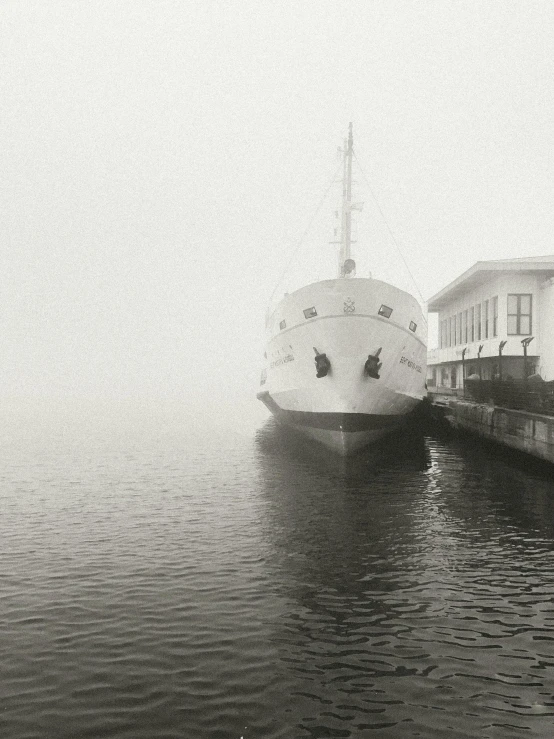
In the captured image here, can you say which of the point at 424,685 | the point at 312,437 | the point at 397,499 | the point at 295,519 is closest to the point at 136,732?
the point at 424,685

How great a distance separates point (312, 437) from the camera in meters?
27.2

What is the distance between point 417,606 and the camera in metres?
9.05

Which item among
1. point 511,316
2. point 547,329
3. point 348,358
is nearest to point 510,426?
point 348,358

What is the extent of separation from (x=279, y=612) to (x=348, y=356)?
15.2 m

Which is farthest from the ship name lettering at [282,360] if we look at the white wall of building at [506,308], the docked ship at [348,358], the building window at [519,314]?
the building window at [519,314]

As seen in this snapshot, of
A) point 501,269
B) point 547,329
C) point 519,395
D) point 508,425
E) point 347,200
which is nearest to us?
point 508,425

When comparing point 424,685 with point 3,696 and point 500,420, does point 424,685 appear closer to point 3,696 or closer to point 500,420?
point 3,696

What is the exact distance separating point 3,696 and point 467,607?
6601mm

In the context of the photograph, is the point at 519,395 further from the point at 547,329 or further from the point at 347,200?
the point at 347,200

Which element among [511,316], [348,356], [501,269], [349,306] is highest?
[501,269]

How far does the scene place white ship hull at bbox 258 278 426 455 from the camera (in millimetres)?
23266

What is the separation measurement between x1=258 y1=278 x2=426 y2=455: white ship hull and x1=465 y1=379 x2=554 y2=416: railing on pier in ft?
14.2

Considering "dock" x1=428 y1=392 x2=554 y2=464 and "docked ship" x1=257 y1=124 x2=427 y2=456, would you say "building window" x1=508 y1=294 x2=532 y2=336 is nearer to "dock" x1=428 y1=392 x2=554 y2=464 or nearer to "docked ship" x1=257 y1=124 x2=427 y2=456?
"dock" x1=428 y1=392 x2=554 y2=464

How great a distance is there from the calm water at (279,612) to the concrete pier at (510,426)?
6.05ft
